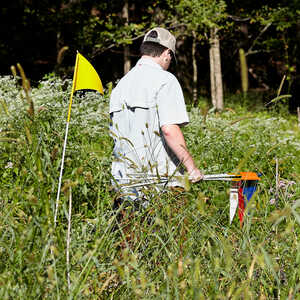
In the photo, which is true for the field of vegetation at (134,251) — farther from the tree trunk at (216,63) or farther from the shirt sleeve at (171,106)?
the tree trunk at (216,63)

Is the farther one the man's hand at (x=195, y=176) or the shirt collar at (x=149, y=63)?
the shirt collar at (x=149, y=63)

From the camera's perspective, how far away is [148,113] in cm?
294

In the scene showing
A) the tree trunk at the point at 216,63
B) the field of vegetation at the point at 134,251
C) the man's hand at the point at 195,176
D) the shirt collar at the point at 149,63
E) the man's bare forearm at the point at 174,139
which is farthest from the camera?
the tree trunk at the point at 216,63

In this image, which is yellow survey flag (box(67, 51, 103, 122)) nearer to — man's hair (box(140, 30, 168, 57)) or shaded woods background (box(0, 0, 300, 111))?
man's hair (box(140, 30, 168, 57))

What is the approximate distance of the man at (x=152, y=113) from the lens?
111 inches

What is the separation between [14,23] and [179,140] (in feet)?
36.5

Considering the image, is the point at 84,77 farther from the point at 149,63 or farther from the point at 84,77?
the point at 149,63

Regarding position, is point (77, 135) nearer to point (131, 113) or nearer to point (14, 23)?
point (131, 113)

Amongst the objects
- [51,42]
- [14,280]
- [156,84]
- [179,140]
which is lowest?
[14,280]

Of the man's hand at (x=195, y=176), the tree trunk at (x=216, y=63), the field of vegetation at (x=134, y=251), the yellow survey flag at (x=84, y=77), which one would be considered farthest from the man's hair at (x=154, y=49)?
the tree trunk at (x=216, y=63)

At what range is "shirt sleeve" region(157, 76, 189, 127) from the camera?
284 cm

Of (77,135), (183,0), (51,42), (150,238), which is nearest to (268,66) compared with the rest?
(51,42)

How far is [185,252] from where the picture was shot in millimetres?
2102

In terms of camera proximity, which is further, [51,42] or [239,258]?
[51,42]
